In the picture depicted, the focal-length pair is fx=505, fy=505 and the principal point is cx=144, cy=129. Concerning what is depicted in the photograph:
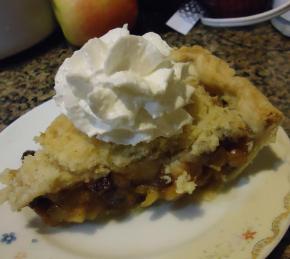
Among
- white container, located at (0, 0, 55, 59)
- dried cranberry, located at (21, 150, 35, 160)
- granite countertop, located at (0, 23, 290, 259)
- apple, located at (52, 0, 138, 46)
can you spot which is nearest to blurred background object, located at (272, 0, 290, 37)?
granite countertop, located at (0, 23, 290, 259)

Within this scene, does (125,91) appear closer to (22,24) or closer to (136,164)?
(136,164)

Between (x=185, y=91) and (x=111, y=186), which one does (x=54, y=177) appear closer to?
A: (x=111, y=186)

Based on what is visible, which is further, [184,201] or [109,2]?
[109,2]

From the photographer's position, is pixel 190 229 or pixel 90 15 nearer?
pixel 190 229

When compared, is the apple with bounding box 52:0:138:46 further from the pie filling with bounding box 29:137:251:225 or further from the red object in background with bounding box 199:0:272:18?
the pie filling with bounding box 29:137:251:225

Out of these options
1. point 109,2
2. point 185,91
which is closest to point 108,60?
point 185,91

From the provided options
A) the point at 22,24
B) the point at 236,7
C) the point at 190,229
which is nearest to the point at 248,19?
the point at 236,7

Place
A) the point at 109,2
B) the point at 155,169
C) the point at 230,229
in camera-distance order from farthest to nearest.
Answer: the point at 109,2
the point at 155,169
the point at 230,229
